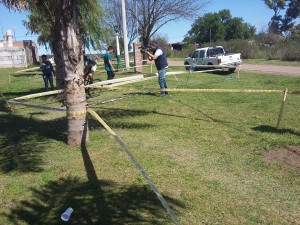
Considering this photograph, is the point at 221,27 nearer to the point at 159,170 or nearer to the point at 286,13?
the point at 286,13

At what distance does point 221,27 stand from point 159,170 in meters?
66.8

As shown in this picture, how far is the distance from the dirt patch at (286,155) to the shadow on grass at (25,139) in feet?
12.3

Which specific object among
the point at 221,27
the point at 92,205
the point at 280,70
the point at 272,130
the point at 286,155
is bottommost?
the point at 92,205

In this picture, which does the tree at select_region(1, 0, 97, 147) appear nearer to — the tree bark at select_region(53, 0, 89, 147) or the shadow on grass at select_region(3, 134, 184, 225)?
the tree bark at select_region(53, 0, 89, 147)

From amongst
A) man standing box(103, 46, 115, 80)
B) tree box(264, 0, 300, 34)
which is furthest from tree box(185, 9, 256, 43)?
man standing box(103, 46, 115, 80)

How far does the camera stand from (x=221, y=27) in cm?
6712

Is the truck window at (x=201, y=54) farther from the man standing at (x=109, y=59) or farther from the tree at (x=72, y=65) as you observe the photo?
the tree at (x=72, y=65)

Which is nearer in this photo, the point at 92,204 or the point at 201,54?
the point at 92,204

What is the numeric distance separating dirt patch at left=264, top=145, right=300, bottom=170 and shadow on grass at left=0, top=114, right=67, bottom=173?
12.3ft

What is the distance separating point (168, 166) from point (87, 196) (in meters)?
1.39

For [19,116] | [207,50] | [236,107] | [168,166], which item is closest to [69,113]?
[168,166]

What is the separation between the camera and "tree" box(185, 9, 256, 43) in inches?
→ 2653

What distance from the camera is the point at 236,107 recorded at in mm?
8703

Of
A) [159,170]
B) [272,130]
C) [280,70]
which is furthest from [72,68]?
[280,70]
